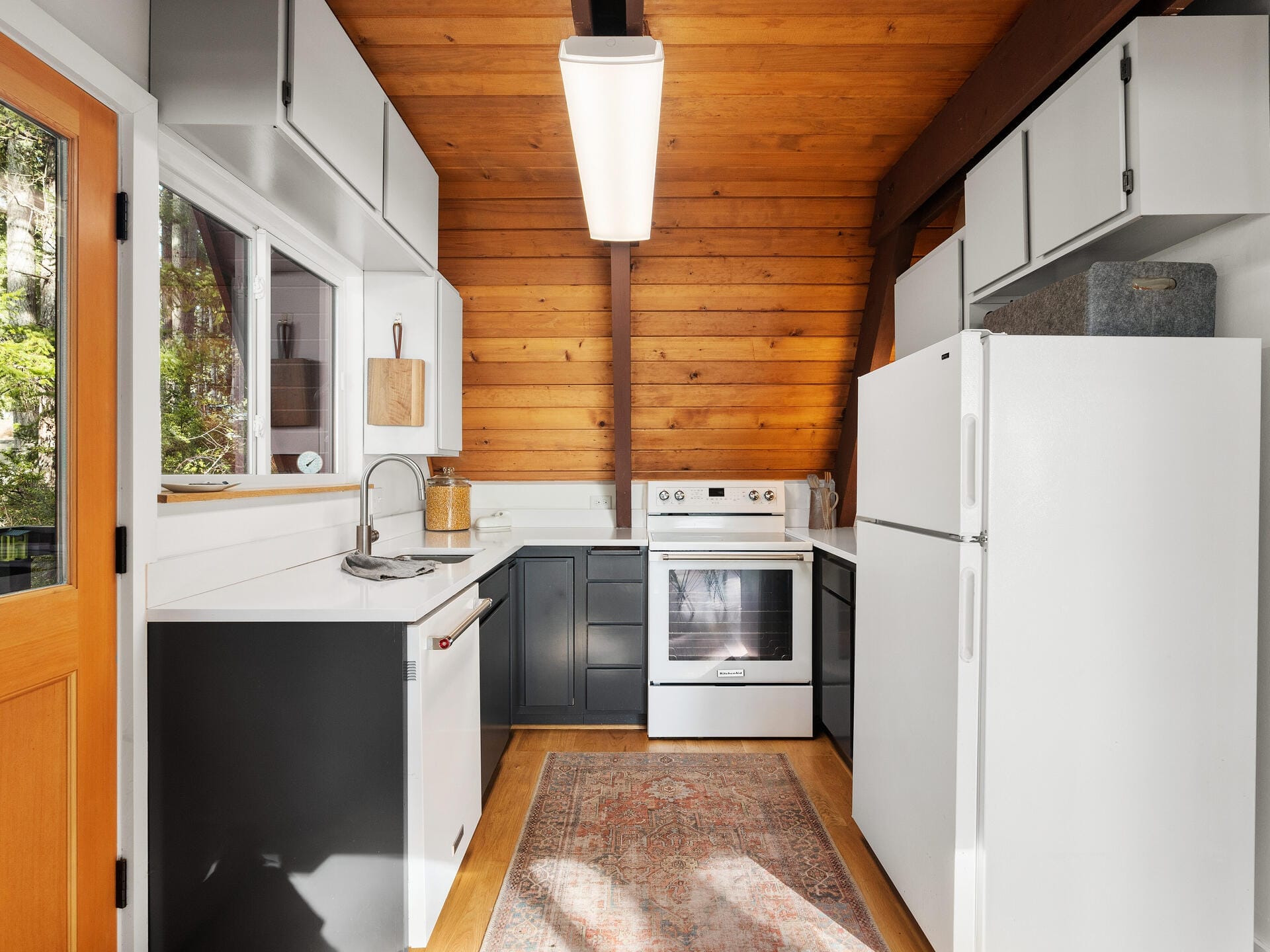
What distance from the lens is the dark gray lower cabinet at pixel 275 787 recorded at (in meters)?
1.66

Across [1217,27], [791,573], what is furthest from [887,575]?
[1217,27]

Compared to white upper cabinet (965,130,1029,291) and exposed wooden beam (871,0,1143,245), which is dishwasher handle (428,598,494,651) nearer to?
white upper cabinet (965,130,1029,291)

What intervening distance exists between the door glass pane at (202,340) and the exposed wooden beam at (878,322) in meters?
2.12

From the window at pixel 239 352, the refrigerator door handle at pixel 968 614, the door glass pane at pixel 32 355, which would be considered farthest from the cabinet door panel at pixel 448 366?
the refrigerator door handle at pixel 968 614

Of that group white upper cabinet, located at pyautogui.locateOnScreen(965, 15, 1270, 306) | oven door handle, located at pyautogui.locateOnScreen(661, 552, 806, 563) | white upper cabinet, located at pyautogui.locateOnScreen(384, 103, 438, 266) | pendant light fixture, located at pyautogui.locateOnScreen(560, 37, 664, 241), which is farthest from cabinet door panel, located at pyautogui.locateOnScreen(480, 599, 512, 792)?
white upper cabinet, located at pyautogui.locateOnScreen(965, 15, 1270, 306)

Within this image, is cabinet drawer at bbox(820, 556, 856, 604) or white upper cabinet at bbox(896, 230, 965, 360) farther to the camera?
cabinet drawer at bbox(820, 556, 856, 604)

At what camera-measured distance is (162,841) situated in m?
1.66

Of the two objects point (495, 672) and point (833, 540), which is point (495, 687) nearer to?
point (495, 672)

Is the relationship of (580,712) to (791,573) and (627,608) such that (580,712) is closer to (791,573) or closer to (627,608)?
(627,608)

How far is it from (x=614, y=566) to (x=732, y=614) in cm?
57

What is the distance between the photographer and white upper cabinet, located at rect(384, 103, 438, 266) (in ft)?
7.77

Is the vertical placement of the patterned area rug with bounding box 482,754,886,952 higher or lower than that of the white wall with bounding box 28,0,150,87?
lower

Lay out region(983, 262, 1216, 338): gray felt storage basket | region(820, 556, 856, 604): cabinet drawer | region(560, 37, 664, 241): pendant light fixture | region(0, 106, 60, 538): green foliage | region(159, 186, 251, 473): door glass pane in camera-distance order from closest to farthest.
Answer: region(0, 106, 60, 538): green foliage < region(560, 37, 664, 241): pendant light fixture < region(983, 262, 1216, 338): gray felt storage basket < region(159, 186, 251, 473): door glass pane < region(820, 556, 856, 604): cabinet drawer

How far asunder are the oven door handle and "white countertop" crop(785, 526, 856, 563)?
0.35 ft
